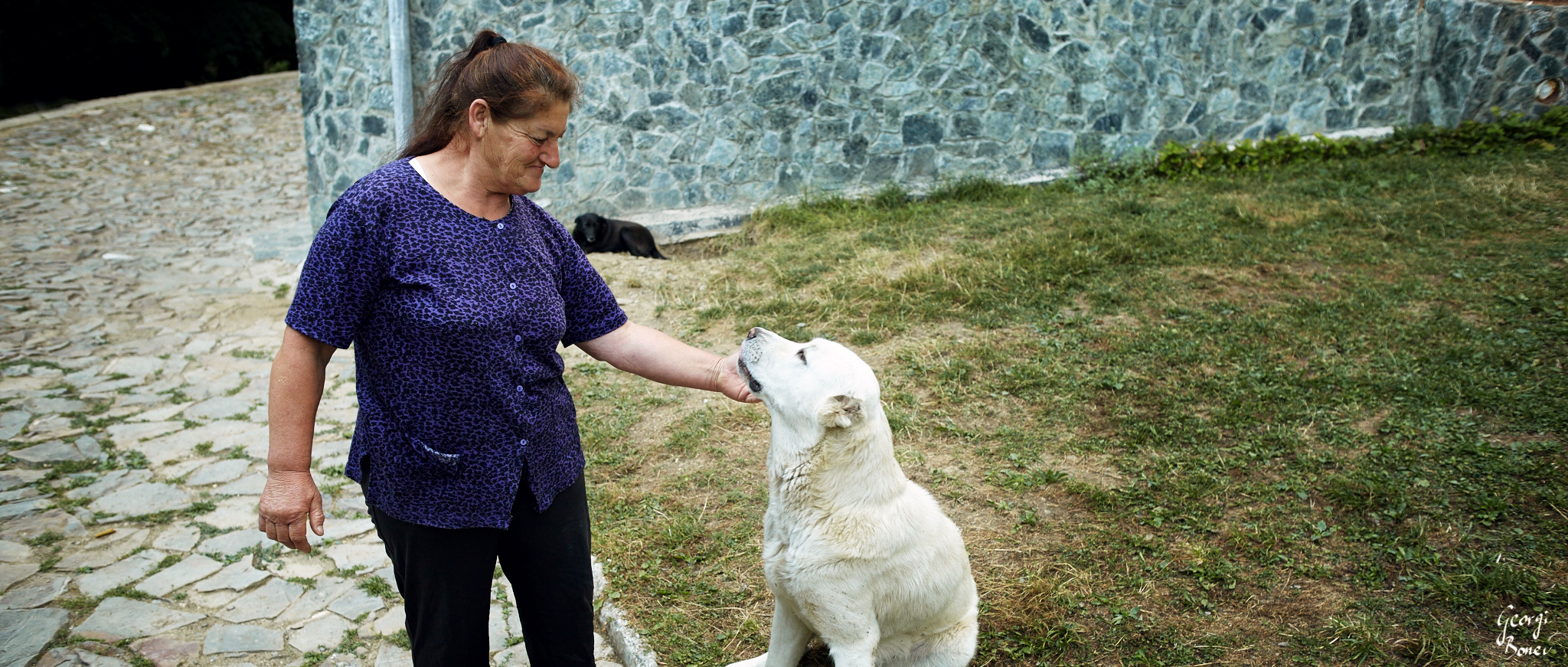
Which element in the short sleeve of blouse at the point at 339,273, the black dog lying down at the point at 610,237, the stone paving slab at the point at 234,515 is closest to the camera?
the short sleeve of blouse at the point at 339,273

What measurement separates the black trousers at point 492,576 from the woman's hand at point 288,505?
0.17 meters

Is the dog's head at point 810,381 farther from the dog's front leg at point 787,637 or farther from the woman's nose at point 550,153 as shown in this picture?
the woman's nose at point 550,153

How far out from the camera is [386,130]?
27.8 ft

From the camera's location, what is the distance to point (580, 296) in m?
2.55

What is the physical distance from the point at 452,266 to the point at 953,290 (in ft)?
15.1

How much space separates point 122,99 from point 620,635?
1737 centimetres

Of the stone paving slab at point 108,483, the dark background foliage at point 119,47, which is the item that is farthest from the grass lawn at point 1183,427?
the dark background foliage at point 119,47

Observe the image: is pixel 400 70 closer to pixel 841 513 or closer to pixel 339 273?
pixel 339 273

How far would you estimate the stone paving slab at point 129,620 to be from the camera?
3465mm

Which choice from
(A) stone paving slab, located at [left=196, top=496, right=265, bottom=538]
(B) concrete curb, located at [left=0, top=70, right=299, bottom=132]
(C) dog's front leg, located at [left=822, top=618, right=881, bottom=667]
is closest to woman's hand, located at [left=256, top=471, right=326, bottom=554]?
(C) dog's front leg, located at [left=822, top=618, right=881, bottom=667]

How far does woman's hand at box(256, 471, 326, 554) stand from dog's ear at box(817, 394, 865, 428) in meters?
1.24

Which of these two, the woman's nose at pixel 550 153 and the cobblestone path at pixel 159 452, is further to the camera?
the cobblestone path at pixel 159 452

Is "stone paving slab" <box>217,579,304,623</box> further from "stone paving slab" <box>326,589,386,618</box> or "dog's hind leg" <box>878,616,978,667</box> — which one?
"dog's hind leg" <box>878,616,978,667</box>

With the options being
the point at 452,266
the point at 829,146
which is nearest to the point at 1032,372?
the point at 452,266
